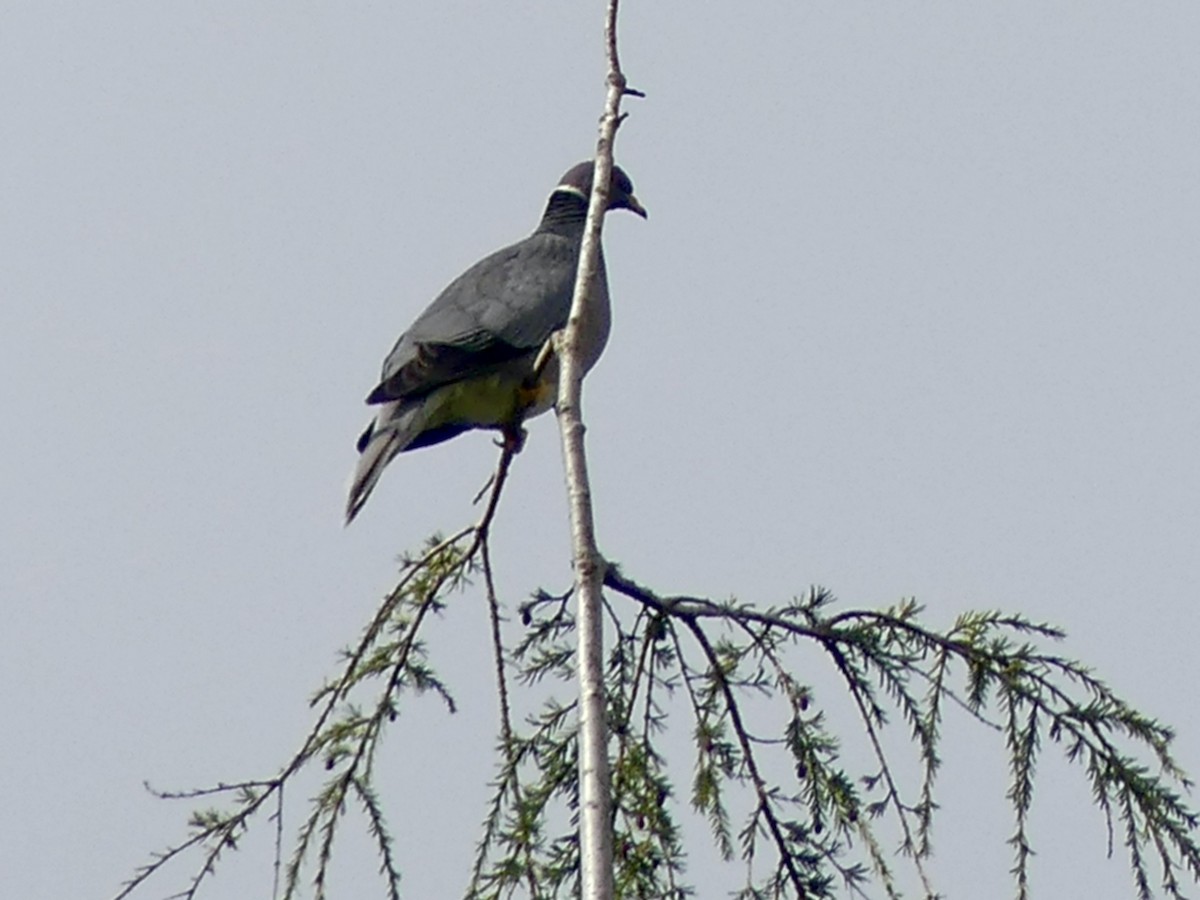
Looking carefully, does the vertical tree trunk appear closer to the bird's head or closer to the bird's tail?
the bird's tail

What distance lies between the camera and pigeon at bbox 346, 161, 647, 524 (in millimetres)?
5328

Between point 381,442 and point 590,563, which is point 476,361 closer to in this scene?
point 381,442

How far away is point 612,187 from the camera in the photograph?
22.1 feet

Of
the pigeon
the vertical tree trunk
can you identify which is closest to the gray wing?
the pigeon

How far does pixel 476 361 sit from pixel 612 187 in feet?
4.60

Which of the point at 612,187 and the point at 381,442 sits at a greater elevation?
the point at 612,187

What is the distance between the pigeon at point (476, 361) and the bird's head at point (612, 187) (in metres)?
0.63

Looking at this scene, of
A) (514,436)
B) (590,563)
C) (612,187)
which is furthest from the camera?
(612,187)

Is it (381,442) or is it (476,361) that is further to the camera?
(476,361)

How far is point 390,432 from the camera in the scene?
17.4ft

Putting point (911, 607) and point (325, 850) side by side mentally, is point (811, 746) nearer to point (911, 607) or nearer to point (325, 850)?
point (911, 607)

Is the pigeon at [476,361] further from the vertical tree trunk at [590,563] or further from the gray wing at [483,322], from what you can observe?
the vertical tree trunk at [590,563]

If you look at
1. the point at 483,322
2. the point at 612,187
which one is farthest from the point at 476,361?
the point at 612,187

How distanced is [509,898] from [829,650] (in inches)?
23.3
